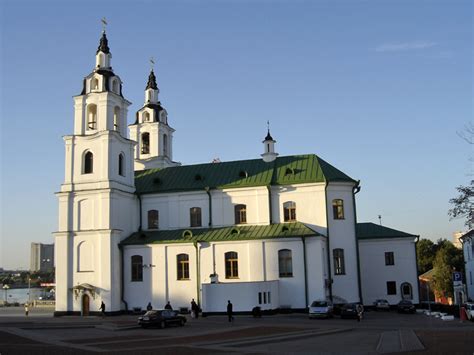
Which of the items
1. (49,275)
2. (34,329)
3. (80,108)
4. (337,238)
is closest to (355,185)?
(337,238)

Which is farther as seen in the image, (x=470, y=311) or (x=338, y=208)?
(x=338, y=208)

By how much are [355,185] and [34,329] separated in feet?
88.2

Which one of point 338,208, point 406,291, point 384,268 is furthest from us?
point 384,268

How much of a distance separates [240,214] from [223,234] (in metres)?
2.69

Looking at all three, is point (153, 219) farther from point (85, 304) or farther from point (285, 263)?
point (285, 263)

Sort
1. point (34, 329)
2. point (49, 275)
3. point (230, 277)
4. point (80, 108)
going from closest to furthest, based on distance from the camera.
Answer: point (34, 329) < point (230, 277) < point (80, 108) < point (49, 275)

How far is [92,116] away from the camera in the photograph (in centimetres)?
4797

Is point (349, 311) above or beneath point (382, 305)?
above

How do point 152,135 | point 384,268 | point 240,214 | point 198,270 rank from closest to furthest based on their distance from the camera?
point 198,270
point 240,214
point 384,268
point 152,135

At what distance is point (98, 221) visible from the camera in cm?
4575

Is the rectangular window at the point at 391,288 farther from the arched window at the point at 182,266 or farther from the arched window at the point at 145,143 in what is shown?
the arched window at the point at 145,143

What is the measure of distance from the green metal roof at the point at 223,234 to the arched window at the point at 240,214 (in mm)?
655

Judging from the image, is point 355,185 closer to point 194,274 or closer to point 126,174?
point 194,274

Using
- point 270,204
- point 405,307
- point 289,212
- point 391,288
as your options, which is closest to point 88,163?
point 270,204
